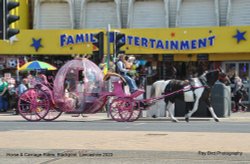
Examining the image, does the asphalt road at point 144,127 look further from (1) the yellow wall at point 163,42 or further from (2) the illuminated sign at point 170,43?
(2) the illuminated sign at point 170,43

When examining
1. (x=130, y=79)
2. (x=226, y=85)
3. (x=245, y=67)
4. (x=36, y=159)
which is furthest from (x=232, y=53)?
(x=36, y=159)

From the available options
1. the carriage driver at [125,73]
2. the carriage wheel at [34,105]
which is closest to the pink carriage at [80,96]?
the carriage wheel at [34,105]

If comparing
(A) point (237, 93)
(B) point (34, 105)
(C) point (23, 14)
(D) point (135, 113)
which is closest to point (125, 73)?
(D) point (135, 113)

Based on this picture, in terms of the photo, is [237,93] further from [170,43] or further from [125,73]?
[125,73]

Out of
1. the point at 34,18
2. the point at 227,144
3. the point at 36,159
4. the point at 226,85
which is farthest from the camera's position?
the point at 34,18

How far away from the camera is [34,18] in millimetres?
35625

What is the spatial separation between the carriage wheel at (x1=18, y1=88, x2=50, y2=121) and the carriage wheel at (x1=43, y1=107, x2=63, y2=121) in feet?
1.03

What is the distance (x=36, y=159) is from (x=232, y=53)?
2108cm

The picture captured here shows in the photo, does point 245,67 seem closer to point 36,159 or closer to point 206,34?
point 206,34

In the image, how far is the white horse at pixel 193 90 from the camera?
20.7 m

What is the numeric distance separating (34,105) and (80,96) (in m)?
1.67

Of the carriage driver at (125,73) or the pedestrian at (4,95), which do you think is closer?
the carriage driver at (125,73)

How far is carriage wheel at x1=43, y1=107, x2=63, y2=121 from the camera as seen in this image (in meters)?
20.6

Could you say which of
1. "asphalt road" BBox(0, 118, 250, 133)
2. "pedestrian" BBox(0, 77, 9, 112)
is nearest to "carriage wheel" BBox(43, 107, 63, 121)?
"asphalt road" BBox(0, 118, 250, 133)
